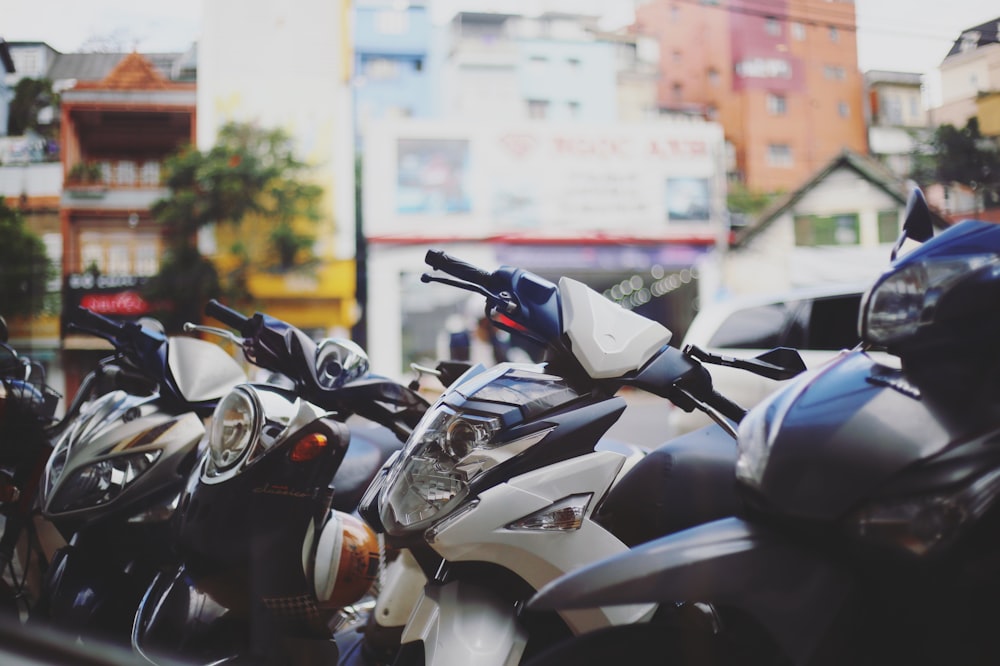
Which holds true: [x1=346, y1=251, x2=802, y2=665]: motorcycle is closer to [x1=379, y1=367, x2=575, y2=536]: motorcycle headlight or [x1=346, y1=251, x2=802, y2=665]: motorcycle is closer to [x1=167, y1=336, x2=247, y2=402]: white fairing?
[x1=379, y1=367, x2=575, y2=536]: motorcycle headlight

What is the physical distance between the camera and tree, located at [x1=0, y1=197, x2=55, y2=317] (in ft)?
12.8

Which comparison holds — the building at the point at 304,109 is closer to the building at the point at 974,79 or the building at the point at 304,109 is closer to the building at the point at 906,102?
the building at the point at 906,102

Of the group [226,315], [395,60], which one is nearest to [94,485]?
[226,315]

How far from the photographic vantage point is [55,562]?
2.30m

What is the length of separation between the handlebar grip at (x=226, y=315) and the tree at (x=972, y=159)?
220 centimetres

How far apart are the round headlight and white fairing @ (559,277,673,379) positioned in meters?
0.88

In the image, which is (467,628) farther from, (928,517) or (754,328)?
(754,328)

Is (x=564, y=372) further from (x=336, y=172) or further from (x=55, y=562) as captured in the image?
(x=336, y=172)

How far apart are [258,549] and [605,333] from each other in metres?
1.05

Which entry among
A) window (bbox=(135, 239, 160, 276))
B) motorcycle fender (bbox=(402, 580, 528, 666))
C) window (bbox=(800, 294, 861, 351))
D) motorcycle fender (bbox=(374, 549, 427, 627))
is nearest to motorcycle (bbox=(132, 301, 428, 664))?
motorcycle fender (bbox=(374, 549, 427, 627))

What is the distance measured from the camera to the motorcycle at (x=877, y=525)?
977mm

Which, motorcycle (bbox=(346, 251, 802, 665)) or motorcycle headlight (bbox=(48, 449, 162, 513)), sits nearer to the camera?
motorcycle (bbox=(346, 251, 802, 665))

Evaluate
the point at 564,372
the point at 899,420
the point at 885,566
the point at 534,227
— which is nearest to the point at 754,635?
the point at 885,566

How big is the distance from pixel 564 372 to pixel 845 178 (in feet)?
47.7
